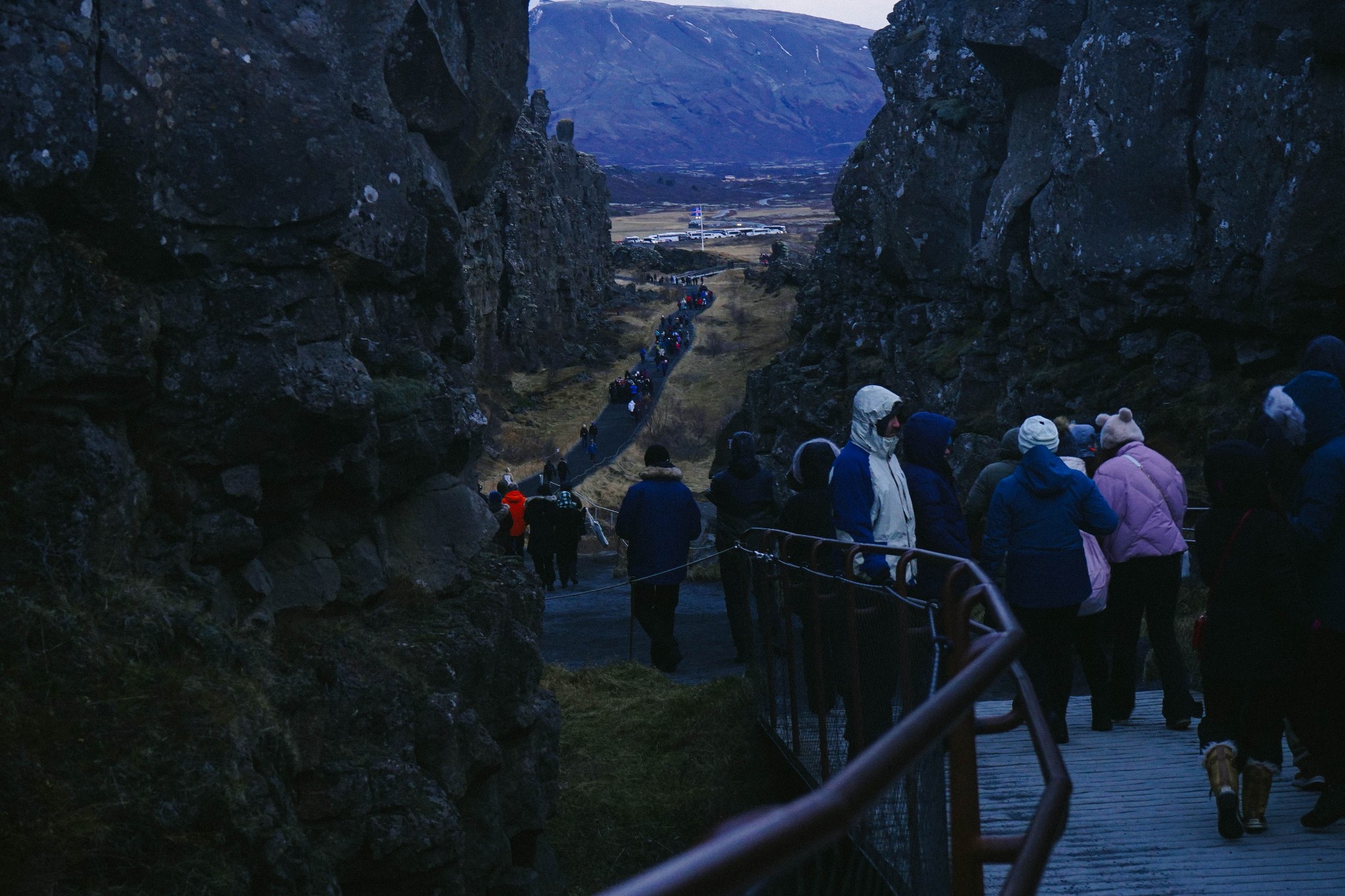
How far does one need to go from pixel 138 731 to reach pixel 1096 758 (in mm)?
4676

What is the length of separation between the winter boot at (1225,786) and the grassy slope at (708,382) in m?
29.6

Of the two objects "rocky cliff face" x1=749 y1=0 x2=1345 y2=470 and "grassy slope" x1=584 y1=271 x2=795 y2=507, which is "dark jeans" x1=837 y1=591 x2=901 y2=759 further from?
"grassy slope" x1=584 y1=271 x2=795 y2=507

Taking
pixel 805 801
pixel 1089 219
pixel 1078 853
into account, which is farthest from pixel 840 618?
pixel 1089 219

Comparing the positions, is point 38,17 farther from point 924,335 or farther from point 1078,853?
point 924,335

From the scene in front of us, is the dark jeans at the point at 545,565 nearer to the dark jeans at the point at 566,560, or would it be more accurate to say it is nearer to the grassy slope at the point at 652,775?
the dark jeans at the point at 566,560

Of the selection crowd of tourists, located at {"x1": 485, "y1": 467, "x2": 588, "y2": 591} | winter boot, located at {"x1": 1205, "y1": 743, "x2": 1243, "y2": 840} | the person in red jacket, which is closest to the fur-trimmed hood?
crowd of tourists, located at {"x1": 485, "y1": 467, "x2": 588, "y2": 591}

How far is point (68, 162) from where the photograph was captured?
5426 mm

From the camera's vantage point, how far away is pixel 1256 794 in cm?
551

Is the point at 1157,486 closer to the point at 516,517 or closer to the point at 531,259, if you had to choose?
the point at 516,517

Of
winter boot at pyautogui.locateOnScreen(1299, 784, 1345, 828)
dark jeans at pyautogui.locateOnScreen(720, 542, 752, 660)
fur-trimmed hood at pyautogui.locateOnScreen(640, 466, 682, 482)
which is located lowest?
dark jeans at pyautogui.locateOnScreen(720, 542, 752, 660)

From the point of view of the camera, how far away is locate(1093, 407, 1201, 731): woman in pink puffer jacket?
7.24 meters

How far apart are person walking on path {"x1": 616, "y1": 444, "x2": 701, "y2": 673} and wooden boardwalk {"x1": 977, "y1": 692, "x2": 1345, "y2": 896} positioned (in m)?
4.60

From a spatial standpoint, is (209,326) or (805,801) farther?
(209,326)

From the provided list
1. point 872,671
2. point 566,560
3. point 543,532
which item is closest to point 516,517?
point 543,532
